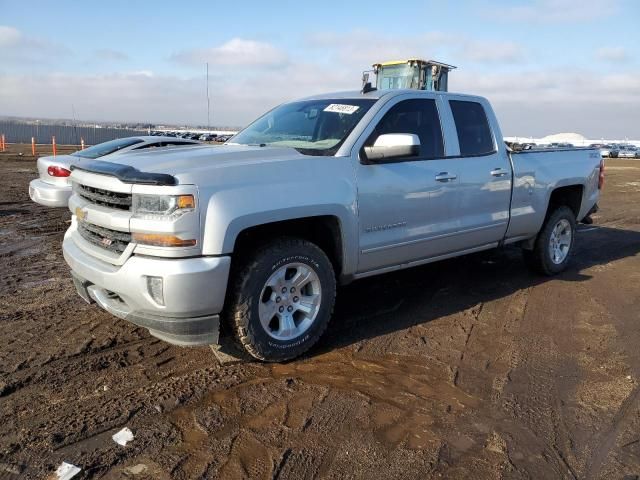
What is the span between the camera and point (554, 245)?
21.1 feet

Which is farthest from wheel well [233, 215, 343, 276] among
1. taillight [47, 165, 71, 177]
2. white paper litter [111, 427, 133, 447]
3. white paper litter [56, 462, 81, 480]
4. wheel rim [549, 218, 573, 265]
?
taillight [47, 165, 71, 177]

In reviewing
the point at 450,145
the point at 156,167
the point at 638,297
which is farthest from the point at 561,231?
the point at 156,167

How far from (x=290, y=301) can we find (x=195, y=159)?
118cm

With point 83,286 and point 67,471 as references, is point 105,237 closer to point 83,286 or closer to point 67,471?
point 83,286

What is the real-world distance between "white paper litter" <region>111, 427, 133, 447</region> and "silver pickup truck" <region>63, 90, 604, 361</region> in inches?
25.4

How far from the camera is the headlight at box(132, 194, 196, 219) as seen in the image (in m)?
3.22

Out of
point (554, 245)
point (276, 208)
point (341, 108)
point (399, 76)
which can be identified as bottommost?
point (554, 245)

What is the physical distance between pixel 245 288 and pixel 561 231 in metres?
4.52

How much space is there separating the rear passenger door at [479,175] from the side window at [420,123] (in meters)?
0.23

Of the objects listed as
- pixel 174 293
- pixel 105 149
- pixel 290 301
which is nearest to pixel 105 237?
pixel 174 293

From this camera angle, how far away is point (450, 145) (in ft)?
16.2

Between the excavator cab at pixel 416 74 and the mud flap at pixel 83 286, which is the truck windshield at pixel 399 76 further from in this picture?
the mud flap at pixel 83 286

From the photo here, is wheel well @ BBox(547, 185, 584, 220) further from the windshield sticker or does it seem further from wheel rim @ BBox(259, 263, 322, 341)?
wheel rim @ BBox(259, 263, 322, 341)

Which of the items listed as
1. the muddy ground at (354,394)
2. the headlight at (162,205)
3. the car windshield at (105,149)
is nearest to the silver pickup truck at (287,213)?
the headlight at (162,205)
